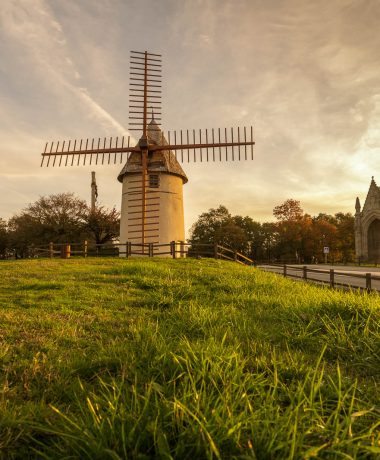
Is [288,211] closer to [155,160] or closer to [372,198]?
[372,198]

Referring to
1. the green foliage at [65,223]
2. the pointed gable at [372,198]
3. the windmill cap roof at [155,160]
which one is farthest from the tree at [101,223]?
the pointed gable at [372,198]

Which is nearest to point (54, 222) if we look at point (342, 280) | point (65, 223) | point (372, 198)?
point (65, 223)

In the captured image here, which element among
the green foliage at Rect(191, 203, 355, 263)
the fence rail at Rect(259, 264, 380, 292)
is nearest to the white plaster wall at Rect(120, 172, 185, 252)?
the fence rail at Rect(259, 264, 380, 292)

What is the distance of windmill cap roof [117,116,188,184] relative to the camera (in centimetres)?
2411

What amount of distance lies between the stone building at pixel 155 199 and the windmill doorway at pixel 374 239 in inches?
1421

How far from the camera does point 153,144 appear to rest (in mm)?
24219

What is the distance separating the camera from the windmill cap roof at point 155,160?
949 inches

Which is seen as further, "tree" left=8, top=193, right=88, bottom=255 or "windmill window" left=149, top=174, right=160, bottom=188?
"tree" left=8, top=193, right=88, bottom=255

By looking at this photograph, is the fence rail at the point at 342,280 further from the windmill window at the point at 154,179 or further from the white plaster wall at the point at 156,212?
the windmill window at the point at 154,179

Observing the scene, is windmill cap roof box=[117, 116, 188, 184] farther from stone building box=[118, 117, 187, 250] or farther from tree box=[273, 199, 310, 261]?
tree box=[273, 199, 310, 261]

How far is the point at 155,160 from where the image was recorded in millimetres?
24109

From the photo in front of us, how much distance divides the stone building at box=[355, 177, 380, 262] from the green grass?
46.5 meters

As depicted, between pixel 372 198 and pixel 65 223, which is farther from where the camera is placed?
pixel 372 198

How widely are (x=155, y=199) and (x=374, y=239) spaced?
39100 millimetres
